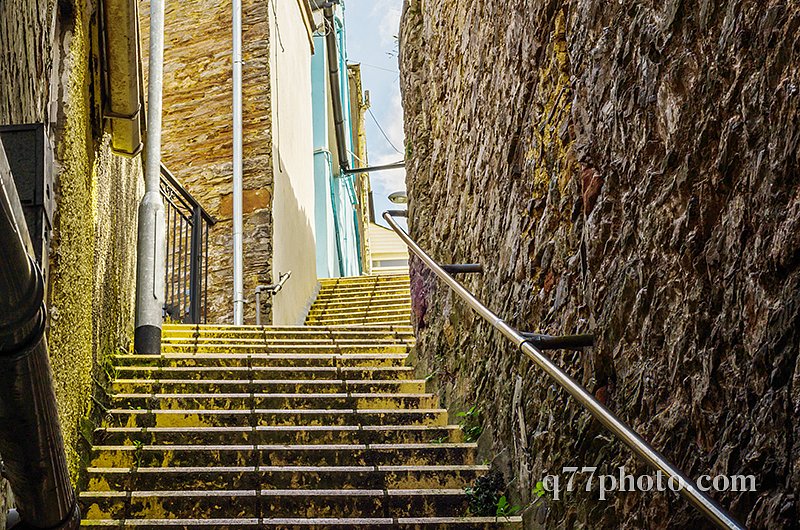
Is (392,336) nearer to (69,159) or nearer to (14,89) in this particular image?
(69,159)

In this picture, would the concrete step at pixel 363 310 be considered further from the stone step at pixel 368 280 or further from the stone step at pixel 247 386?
the stone step at pixel 247 386

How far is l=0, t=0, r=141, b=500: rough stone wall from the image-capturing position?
304 cm

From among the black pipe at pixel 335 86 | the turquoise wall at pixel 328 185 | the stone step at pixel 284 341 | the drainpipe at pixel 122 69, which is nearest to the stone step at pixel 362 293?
the turquoise wall at pixel 328 185

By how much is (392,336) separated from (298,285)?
3.76 m

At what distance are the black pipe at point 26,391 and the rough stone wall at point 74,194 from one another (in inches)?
41.2

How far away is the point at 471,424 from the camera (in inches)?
168

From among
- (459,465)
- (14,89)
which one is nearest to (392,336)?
(459,465)

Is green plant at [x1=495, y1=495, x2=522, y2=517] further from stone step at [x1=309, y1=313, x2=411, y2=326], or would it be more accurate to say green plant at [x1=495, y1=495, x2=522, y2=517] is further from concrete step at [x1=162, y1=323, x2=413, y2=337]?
stone step at [x1=309, y1=313, x2=411, y2=326]

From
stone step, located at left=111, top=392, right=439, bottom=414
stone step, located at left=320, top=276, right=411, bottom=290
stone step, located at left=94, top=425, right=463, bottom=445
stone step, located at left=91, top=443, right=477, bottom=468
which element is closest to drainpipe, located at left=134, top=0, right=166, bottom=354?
stone step, located at left=111, top=392, right=439, bottom=414

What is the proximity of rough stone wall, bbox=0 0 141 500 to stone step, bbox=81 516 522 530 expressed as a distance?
512 millimetres

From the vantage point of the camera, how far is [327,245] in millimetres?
13000

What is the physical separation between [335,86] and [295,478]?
38.6 feet

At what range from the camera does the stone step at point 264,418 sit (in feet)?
14.9

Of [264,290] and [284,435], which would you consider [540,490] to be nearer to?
[284,435]
